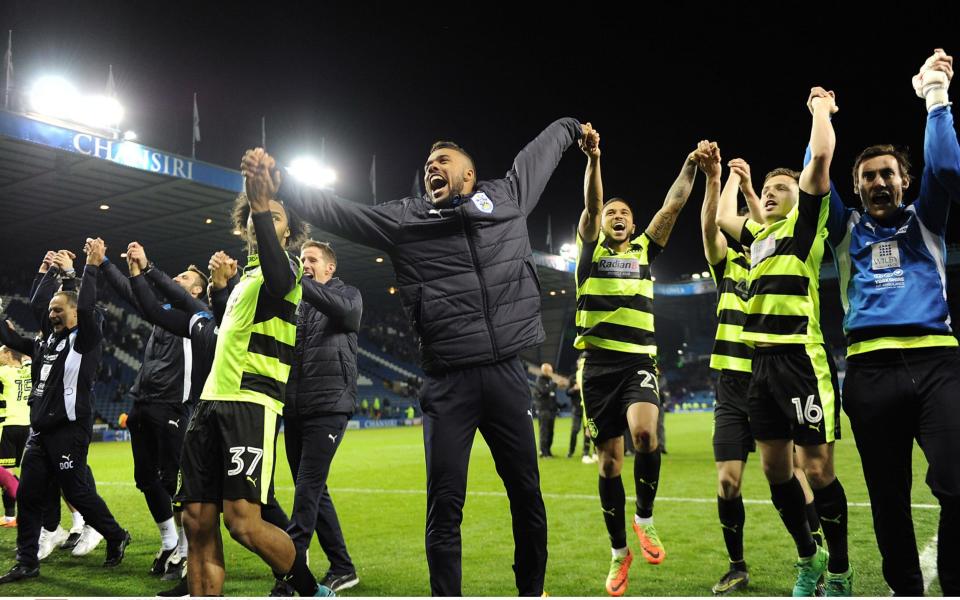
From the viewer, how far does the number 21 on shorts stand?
13.3 feet

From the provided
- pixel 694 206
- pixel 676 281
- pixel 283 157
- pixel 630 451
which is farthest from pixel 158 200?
pixel 676 281

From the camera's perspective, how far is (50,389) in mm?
5695

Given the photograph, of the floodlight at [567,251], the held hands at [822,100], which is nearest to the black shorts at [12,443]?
the held hands at [822,100]

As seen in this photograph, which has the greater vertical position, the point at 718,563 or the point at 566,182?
the point at 566,182

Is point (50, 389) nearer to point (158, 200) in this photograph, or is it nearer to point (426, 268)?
point (426, 268)

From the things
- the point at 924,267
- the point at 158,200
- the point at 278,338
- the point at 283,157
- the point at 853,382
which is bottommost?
the point at 853,382

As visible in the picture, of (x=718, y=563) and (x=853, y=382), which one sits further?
(x=718, y=563)

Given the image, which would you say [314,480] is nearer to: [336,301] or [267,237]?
[336,301]

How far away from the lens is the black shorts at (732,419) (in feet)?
15.6

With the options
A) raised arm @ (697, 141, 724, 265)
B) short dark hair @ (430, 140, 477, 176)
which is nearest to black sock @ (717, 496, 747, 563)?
raised arm @ (697, 141, 724, 265)

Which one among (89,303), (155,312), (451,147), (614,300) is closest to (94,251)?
(89,303)

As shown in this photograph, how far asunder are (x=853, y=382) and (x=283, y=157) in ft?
94.8

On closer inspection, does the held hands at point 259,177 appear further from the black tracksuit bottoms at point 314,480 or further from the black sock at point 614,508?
the black sock at point 614,508

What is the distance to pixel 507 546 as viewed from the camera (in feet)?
19.2
